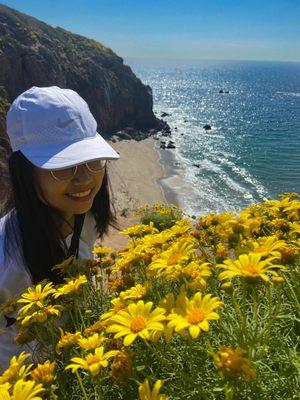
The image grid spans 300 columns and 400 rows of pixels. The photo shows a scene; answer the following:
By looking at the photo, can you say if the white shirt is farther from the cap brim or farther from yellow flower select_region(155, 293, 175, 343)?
yellow flower select_region(155, 293, 175, 343)

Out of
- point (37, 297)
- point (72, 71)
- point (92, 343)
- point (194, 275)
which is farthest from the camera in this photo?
point (72, 71)

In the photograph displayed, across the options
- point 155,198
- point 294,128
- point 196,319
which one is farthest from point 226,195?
point 294,128

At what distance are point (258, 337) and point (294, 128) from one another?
6600cm

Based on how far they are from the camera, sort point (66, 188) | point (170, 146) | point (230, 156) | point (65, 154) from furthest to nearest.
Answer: point (170, 146) < point (230, 156) < point (66, 188) < point (65, 154)

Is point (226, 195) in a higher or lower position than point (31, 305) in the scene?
lower

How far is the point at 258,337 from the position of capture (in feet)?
4.85

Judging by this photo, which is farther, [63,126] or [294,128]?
[294,128]

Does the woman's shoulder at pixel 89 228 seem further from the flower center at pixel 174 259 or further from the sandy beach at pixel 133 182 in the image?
the sandy beach at pixel 133 182

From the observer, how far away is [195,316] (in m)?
1.45

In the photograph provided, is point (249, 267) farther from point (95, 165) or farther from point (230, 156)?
point (230, 156)

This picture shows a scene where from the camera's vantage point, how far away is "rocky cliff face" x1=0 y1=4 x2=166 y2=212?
127ft

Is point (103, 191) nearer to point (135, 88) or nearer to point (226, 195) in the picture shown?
point (226, 195)

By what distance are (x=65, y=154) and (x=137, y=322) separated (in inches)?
53.0

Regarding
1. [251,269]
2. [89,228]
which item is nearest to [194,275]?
[251,269]
